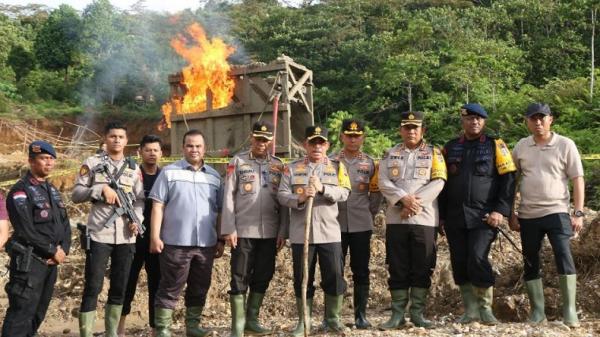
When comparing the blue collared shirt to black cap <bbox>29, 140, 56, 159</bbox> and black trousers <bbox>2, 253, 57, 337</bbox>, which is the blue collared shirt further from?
black trousers <bbox>2, 253, 57, 337</bbox>

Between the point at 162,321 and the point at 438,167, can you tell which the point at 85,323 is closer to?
the point at 162,321

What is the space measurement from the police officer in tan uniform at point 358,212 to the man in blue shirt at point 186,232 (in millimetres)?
1233

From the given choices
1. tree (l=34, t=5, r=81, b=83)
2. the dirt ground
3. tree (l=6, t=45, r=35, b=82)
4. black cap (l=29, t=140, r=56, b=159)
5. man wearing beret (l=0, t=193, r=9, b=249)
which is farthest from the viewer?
tree (l=6, t=45, r=35, b=82)

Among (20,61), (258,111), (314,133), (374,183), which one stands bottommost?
(374,183)

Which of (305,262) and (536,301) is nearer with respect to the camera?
(305,262)

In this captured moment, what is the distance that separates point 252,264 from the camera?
5863mm

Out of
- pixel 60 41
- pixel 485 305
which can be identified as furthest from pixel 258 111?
pixel 60 41

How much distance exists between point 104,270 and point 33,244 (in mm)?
716

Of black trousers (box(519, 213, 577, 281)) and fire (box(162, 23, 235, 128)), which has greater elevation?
fire (box(162, 23, 235, 128))

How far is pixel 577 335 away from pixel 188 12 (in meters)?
30.6

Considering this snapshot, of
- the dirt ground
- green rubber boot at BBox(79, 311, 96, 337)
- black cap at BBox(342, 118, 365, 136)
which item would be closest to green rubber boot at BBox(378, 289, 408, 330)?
the dirt ground

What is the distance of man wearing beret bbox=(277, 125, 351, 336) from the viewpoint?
568 centimetres

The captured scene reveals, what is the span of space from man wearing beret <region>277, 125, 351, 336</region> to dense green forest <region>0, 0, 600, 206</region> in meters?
5.77

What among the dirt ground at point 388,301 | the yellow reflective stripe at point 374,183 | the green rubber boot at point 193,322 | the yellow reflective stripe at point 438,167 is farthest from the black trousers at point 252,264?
the yellow reflective stripe at point 438,167
